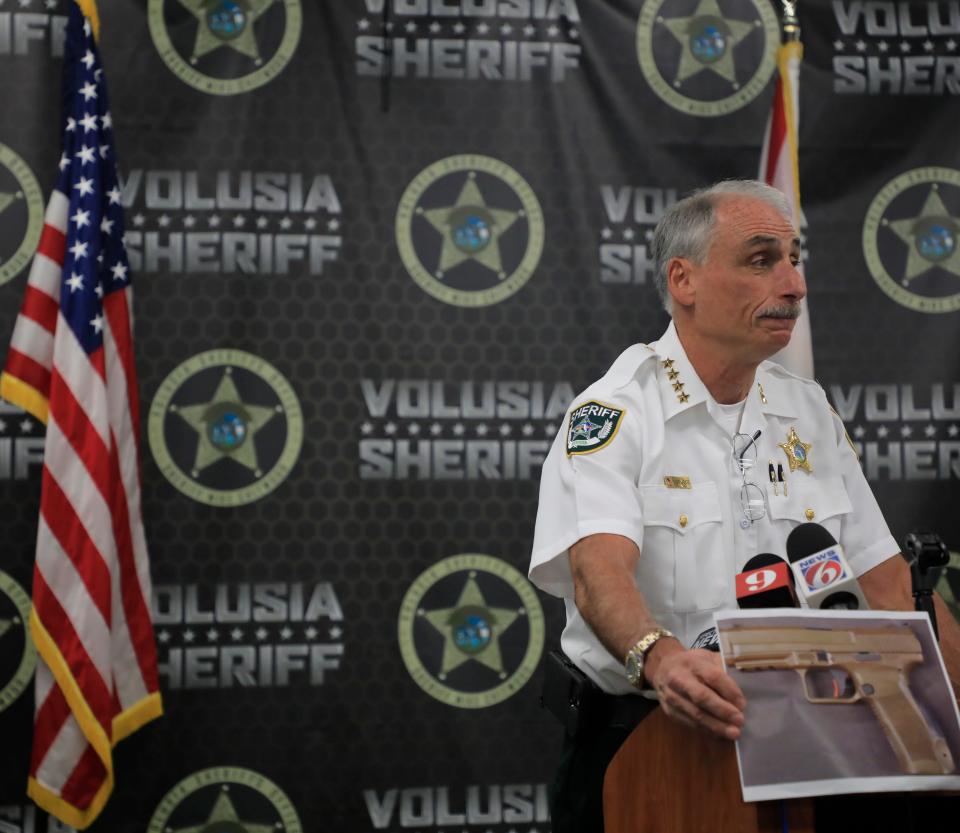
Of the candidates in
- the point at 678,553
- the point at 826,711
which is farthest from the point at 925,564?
the point at 678,553

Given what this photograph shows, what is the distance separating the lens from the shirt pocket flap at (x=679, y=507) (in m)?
1.76

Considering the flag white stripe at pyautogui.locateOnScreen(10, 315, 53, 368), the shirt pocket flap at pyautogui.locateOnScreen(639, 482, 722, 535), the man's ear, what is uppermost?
the flag white stripe at pyautogui.locateOnScreen(10, 315, 53, 368)

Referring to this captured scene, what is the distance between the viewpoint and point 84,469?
2729 millimetres

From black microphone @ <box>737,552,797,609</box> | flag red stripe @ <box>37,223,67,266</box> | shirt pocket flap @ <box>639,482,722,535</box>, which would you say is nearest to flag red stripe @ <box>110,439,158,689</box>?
flag red stripe @ <box>37,223,67,266</box>

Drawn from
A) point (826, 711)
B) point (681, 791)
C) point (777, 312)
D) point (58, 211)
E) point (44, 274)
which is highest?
point (58, 211)

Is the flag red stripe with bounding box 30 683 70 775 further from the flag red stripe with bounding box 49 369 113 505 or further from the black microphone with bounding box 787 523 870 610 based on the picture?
the black microphone with bounding box 787 523 870 610

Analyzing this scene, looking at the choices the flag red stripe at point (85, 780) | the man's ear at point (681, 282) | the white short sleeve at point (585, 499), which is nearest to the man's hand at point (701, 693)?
the white short sleeve at point (585, 499)

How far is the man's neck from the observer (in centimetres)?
188

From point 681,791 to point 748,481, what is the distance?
70cm

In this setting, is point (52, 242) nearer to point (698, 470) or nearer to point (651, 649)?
point (698, 470)

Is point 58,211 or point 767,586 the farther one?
point 58,211

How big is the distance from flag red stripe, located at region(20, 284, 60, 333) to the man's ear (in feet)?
5.55

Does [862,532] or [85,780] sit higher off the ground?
[862,532]

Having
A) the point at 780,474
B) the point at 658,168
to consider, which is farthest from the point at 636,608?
the point at 658,168
